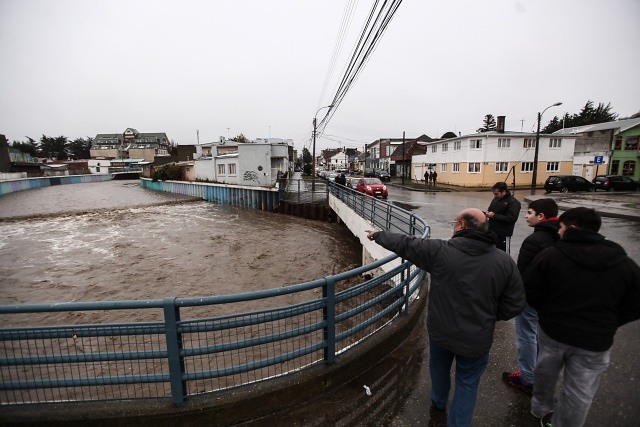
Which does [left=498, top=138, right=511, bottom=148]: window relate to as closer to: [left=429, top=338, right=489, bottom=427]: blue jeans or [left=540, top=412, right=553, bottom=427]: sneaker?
[left=540, top=412, right=553, bottom=427]: sneaker

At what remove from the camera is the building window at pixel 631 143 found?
3175 centimetres

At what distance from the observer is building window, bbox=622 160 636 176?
32.0 metres

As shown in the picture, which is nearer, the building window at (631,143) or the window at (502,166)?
the building window at (631,143)

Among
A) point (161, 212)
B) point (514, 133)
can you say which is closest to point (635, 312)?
point (161, 212)

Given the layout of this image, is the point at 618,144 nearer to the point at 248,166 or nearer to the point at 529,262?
the point at 248,166

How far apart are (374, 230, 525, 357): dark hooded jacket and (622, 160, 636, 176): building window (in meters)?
41.9

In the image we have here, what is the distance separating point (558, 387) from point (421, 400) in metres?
1.49

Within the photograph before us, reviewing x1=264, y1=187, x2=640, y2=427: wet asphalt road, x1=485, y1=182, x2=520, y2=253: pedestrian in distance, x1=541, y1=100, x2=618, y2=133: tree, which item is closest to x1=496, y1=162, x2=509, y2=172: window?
x1=485, y1=182, x2=520, y2=253: pedestrian in distance

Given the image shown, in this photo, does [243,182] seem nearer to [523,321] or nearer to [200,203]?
[200,203]

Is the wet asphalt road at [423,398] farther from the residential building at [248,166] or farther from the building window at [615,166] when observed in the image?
the building window at [615,166]

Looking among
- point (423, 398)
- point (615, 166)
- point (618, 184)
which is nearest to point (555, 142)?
point (615, 166)

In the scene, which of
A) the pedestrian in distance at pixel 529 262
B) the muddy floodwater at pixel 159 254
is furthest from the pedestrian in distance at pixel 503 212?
the muddy floodwater at pixel 159 254

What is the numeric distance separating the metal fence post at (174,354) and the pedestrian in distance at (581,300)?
305 centimetres

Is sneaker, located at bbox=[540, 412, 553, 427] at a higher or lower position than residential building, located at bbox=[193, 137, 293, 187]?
lower
